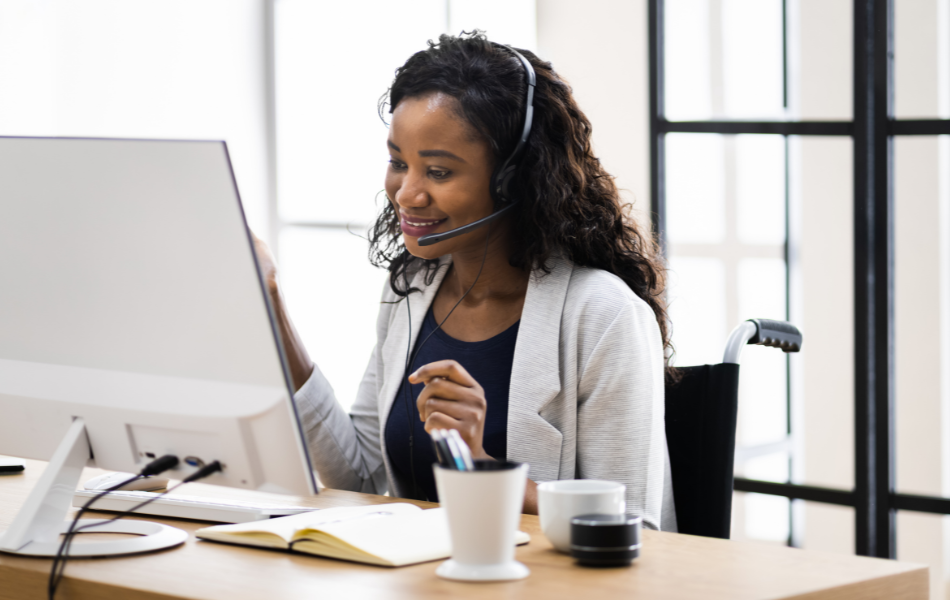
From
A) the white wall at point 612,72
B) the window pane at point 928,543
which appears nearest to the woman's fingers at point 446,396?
the window pane at point 928,543

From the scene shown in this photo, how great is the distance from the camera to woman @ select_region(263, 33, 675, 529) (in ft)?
4.10

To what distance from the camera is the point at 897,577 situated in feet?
2.61

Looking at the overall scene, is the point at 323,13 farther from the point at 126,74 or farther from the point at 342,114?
the point at 126,74

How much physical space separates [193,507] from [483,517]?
432 mm

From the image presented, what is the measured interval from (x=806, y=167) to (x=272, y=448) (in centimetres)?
195

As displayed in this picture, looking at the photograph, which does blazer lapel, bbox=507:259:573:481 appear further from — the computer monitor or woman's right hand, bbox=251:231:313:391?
the computer monitor

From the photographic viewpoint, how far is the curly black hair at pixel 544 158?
4.44 feet

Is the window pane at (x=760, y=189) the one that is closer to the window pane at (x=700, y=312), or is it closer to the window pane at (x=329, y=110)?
the window pane at (x=700, y=312)

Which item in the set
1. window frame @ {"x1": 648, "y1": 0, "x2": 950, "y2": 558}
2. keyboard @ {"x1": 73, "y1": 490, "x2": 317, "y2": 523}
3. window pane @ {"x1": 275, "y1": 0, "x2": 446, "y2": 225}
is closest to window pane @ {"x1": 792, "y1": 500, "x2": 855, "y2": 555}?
window frame @ {"x1": 648, "y1": 0, "x2": 950, "y2": 558}

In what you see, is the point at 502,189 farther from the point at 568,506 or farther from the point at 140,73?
the point at 140,73

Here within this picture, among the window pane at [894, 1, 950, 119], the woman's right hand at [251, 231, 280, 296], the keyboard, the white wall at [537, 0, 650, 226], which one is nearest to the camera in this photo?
A: the keyboard

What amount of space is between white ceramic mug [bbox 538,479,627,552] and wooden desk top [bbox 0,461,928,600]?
20mm

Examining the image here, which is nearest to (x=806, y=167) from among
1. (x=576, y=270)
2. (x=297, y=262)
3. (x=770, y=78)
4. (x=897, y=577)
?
(x=770, y=78)

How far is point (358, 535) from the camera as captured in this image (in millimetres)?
860
